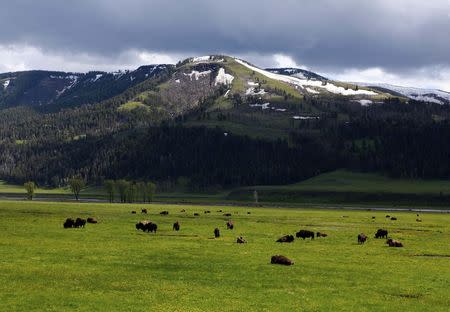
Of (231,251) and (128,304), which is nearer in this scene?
(128,304)

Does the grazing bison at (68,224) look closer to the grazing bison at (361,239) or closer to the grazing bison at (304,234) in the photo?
the grazing bison at (304,234)

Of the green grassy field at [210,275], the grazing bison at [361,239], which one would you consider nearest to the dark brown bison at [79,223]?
the green grassy field at [210,275]

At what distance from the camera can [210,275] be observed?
37188mm

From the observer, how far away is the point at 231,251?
4984 centimetres

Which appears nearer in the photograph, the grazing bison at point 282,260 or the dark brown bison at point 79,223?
the grazing bison at point 282,260

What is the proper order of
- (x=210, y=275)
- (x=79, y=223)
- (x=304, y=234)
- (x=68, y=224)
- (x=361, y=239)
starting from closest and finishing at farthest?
(x=210, y=275)
(x=361, y=239)
(x=304, y=234)
(x=68, y=224)
(x=79, y=223)

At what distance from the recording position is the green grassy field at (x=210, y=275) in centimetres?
2888

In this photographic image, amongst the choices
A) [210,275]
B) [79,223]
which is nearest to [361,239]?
[210,275]

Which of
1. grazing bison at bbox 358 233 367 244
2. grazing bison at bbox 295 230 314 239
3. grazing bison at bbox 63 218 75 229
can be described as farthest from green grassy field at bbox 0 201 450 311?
grazing bison at bbox 63 218 75 229

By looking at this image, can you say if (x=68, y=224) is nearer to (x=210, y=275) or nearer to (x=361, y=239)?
(x=361, y=239)

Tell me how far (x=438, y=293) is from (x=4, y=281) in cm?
2792

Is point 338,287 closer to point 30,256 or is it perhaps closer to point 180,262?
point 180,262

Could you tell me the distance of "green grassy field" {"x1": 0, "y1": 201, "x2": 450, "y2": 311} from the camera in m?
28.9

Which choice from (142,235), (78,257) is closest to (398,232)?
(142,235)
